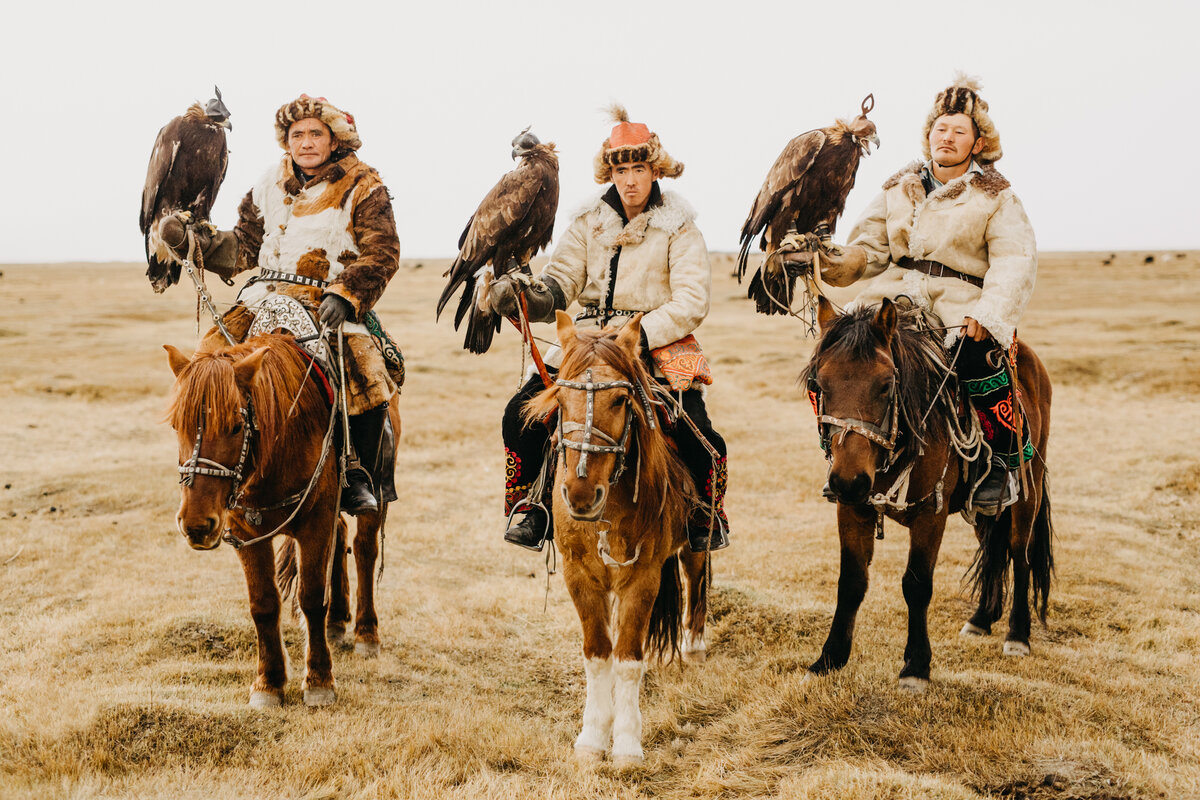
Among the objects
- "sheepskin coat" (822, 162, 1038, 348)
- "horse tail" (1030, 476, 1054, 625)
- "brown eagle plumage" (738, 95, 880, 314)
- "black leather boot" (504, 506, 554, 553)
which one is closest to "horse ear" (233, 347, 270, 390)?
"black leather boot" (504, 506, 554, 553)

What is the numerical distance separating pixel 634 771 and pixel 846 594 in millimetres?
1639

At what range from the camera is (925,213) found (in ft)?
16.7

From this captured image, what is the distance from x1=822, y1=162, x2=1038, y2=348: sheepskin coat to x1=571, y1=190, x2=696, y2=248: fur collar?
949 mm

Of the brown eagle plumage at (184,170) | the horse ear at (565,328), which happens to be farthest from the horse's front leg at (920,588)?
the brown eagle plumage at (184,170)

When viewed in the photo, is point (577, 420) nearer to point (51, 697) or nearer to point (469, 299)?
point (469, 299)

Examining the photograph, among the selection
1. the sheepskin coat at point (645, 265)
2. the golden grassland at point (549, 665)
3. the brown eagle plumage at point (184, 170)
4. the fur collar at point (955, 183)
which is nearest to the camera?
the golden grassland at point (549, 665)

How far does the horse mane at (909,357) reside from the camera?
4227 mm

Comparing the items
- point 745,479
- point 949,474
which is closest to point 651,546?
point 949,474

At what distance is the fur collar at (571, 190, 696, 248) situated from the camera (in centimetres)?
481

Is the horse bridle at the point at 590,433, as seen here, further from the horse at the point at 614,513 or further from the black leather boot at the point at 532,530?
the black leather boot at the point at 532,530

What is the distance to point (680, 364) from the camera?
4.66m

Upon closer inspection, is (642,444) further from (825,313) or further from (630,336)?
(825,313)

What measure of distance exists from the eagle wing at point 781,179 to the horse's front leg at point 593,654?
2.13 m

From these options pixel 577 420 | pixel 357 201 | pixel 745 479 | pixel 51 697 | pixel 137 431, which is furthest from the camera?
pixel 137 431
